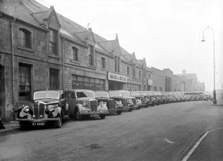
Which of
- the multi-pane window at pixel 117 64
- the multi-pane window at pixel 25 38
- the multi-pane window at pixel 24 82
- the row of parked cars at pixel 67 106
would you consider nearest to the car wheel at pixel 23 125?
the row of parked cars at pixel 67 106

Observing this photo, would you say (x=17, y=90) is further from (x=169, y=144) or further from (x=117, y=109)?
(x=169, y=144)

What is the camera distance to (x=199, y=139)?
25.8ft

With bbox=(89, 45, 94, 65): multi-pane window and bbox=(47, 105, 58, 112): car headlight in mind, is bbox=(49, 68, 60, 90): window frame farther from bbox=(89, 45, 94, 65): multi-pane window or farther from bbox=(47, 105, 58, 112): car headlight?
bbox=(47, 105, 58, 112): car headlight

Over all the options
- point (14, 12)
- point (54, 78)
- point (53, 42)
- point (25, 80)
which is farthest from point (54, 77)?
point (14, 12)

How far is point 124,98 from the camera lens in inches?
784

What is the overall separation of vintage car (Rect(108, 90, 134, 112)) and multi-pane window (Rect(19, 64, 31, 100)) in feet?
22.8

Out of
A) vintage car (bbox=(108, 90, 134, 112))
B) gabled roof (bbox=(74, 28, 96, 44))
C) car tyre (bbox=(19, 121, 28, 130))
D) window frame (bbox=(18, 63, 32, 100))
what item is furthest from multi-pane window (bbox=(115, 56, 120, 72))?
car tyre (bbox=(19, 121, 28, 130))

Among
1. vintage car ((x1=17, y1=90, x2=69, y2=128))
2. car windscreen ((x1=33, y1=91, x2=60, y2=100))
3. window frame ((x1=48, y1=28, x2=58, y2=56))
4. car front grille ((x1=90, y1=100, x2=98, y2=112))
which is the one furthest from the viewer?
window frame ((x1=48, y1=28, x2=58, y2=56))

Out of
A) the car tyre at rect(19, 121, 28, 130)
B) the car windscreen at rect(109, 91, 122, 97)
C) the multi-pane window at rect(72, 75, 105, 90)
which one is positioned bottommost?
the car tyre at rect(19, 121, 28, 130)

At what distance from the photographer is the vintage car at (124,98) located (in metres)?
19.7

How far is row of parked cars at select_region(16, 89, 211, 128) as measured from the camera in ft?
35.7

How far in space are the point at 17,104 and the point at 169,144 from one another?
9.79 metres

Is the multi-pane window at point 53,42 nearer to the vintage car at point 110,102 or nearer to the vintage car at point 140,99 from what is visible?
the vintage car at point 110,102

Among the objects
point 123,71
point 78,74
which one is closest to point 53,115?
point 78,74
